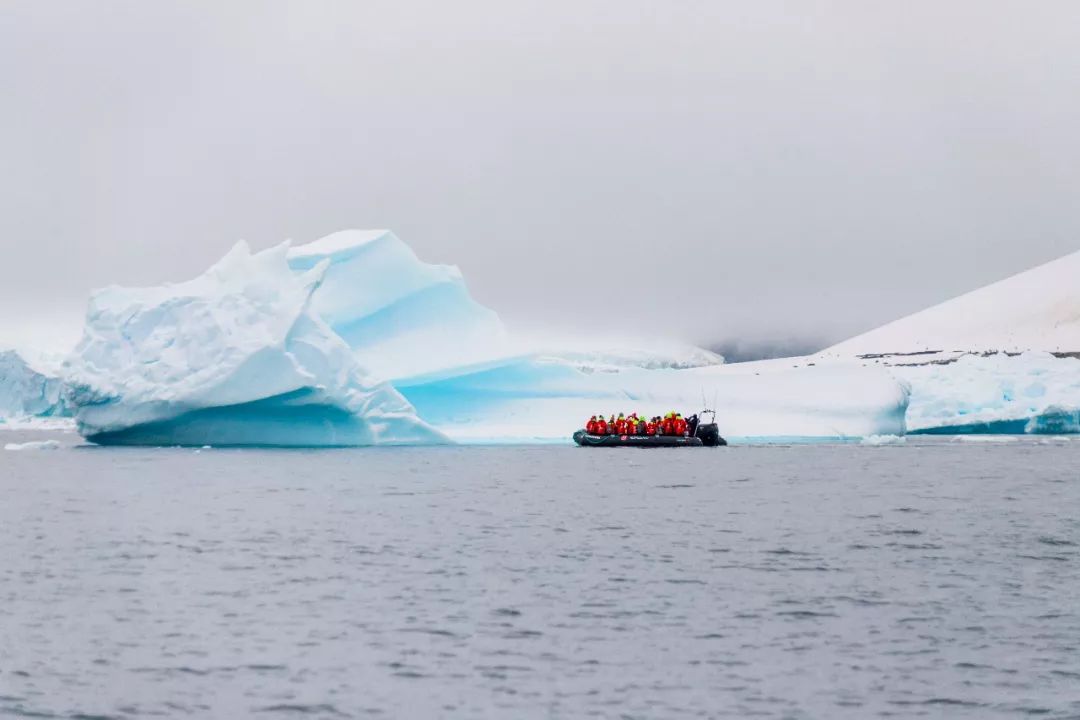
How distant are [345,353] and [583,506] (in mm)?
10723

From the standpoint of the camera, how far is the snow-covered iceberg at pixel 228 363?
32188mm

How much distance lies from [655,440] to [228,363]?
1654 cm

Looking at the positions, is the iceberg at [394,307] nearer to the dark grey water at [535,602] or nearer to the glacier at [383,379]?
the glacier at [383,379]

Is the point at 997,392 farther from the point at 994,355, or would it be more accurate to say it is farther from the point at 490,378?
the point at 490,378

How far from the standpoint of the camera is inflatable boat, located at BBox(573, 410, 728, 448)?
4322 centimetres

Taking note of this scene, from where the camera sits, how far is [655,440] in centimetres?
4412

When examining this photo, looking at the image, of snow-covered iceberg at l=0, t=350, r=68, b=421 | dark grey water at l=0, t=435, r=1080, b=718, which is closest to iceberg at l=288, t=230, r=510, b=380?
dark grey water at l=0, t=435, r=1080, b=718

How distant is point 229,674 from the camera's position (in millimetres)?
10656

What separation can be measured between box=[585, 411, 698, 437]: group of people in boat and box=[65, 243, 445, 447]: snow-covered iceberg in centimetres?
928

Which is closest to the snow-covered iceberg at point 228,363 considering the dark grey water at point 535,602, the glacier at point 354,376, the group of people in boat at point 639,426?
the glacier at point 354,376

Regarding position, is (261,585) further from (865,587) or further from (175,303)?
(175,303)

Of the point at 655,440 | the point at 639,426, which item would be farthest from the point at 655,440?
the point at 639,426

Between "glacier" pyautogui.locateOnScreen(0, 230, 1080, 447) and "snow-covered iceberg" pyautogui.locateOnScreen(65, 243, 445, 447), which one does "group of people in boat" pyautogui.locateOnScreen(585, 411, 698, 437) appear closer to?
"glacier" pyautogui.locateOnScreen(0, 230, 1080, 447)

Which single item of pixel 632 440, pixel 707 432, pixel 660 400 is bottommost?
pixel 632 440
